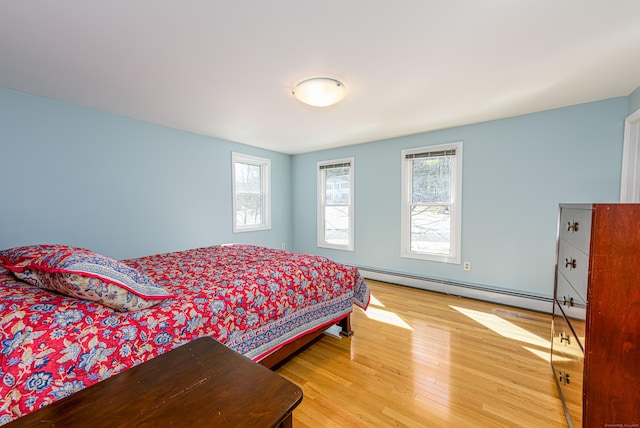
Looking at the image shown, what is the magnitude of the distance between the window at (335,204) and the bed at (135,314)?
2.21 metres

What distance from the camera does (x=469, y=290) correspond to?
332cm

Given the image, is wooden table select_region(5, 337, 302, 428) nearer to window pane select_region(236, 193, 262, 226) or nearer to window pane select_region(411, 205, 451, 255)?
window pane select_region(411, 205, 451, 255)

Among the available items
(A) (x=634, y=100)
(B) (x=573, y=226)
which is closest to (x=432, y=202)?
(A) (x=634, y=100)

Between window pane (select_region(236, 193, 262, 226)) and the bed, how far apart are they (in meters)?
1.98

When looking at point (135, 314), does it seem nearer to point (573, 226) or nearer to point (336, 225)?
point (573, 226)

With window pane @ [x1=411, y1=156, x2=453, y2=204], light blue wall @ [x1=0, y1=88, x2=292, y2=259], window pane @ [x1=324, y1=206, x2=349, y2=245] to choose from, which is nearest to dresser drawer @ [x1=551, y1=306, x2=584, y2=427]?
window pane @ [x1=411, y1=156, x2=453, y2=204]

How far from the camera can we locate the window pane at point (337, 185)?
4504mm

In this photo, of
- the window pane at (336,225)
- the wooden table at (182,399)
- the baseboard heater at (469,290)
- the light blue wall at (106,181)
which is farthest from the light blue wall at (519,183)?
the wooden table at (182,399)

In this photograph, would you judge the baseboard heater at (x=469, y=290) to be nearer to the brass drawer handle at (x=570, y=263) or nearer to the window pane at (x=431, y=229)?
the window pane at (x=431, y=229)

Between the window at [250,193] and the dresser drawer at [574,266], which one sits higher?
the window at [250,193]

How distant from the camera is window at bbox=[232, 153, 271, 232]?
4.23 meters

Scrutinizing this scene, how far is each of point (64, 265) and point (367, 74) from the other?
7.29ft

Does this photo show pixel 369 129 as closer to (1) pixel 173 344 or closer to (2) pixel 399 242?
(2) pixel 399 242

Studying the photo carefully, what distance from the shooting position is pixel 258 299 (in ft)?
5.70
